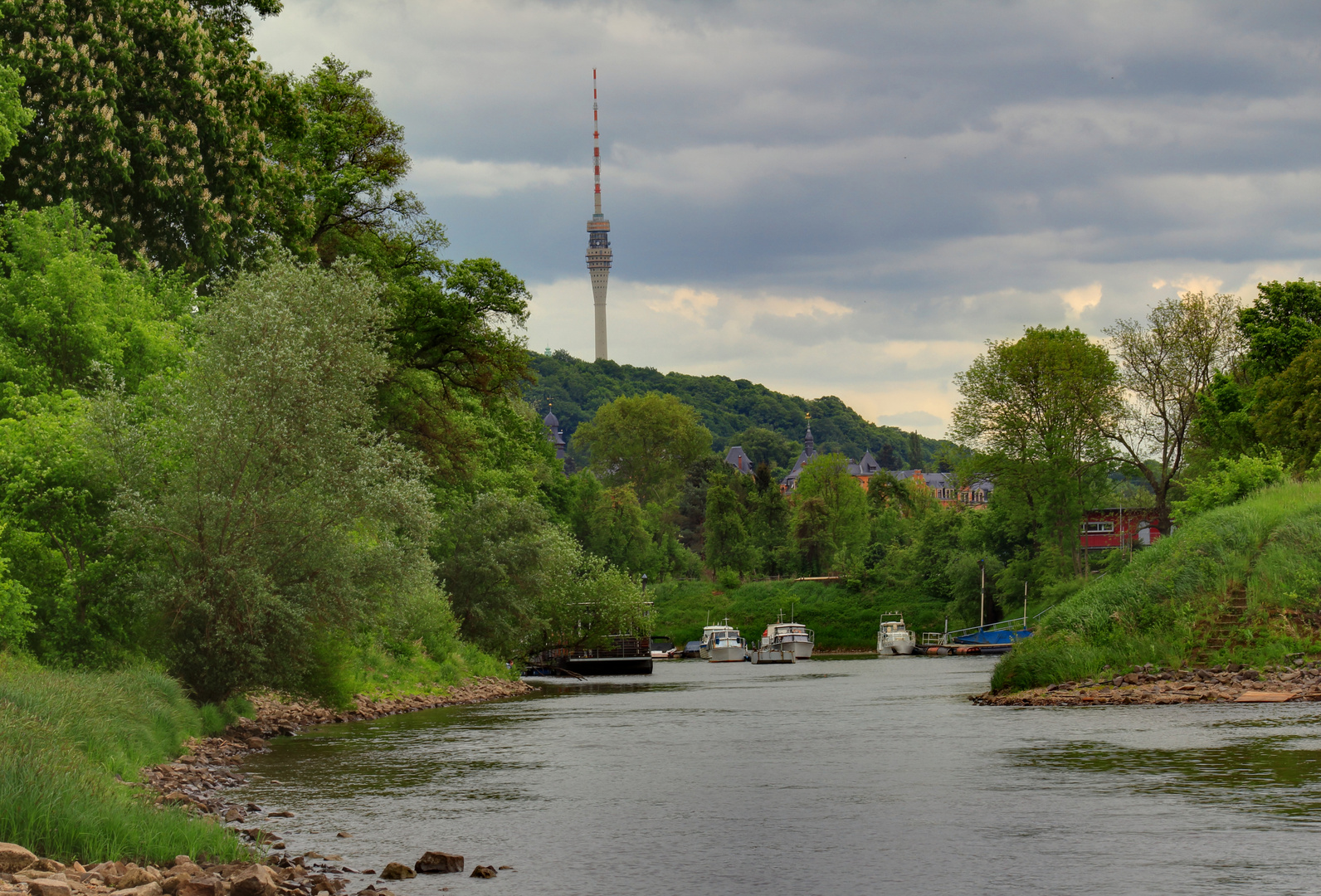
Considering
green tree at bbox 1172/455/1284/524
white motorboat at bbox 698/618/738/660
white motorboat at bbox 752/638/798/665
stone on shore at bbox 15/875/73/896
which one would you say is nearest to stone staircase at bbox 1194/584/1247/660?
green tree at bbox 1172/455/1284/524

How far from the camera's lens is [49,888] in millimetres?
9695

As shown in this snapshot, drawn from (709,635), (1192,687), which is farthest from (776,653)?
(1192,687)

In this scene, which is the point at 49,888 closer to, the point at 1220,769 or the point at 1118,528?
the point at 1220,769

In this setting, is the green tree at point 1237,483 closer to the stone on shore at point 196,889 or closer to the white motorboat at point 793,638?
the stone on shore at point 196,889

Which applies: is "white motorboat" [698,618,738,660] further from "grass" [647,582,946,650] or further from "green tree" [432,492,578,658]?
"green tree" [432,492,578,658]

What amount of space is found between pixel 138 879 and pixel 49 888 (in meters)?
1.39

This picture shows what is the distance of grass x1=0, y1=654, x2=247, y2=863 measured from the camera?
473 inches

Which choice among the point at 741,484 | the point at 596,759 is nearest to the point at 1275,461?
the point at 596,759

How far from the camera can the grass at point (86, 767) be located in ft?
39.4

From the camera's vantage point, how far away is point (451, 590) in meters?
57.8

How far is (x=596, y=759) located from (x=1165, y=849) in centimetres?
1364

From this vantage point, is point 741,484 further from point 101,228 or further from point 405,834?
point 405,834

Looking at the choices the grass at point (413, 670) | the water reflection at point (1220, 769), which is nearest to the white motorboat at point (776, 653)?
the grass at point (413, 670)

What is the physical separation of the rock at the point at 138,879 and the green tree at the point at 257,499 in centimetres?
1567
